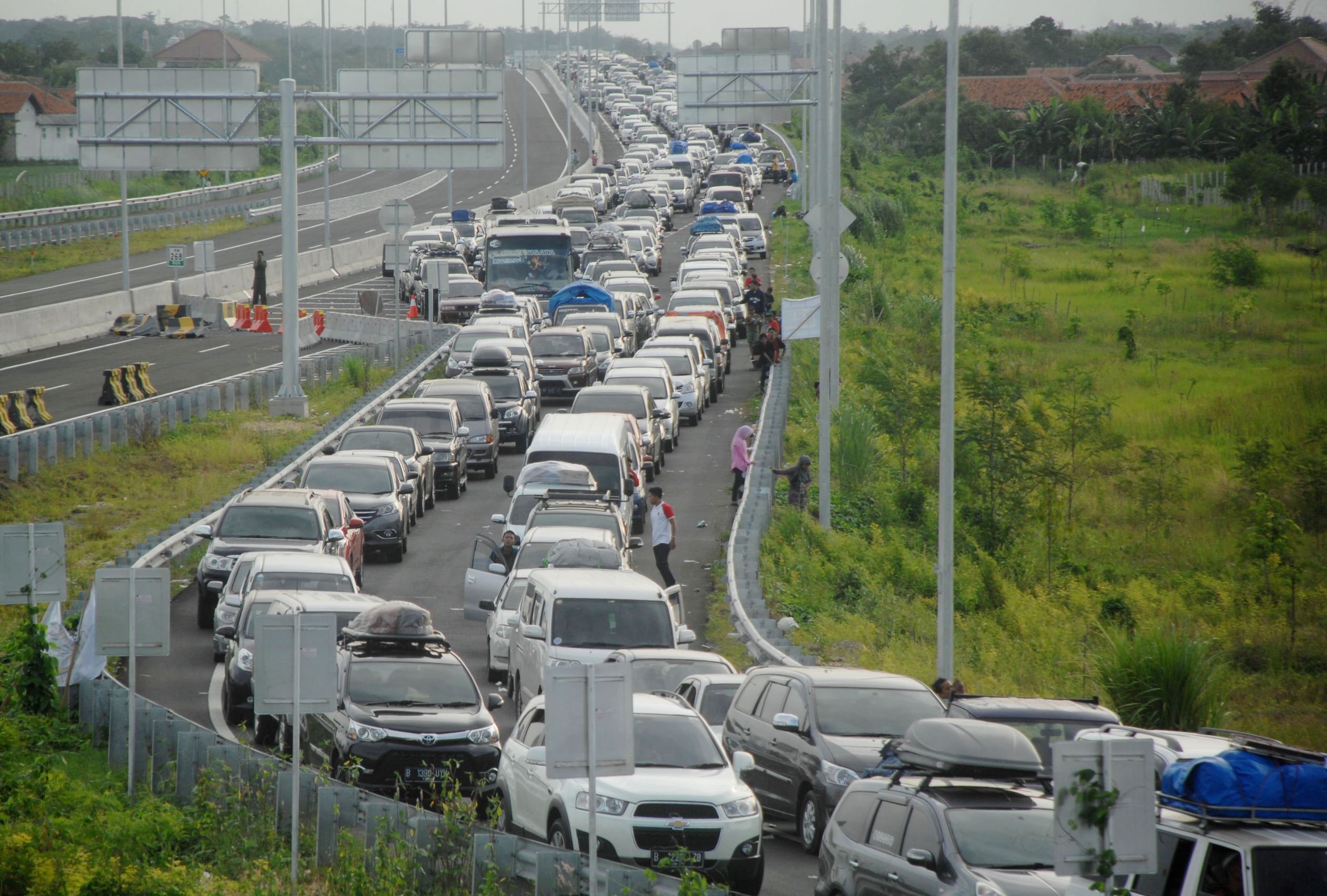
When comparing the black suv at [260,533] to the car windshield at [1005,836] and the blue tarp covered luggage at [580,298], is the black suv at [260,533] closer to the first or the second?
the car windshield at [1005,836]

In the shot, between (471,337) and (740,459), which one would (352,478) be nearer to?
(740,459)

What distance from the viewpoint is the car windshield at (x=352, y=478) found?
82.1ft

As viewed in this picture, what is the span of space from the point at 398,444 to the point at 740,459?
6.15 metres

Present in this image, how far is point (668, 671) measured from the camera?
15.9m

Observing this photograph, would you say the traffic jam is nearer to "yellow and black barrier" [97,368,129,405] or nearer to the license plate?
the license plate

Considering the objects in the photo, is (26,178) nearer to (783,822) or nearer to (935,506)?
(935,506)

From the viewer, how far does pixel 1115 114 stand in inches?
4254

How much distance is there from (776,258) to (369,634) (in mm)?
56809

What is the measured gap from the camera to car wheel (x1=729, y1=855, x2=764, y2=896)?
11476 millimetres

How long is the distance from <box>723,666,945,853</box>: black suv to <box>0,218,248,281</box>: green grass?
54162mm

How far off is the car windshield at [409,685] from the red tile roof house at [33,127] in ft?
337

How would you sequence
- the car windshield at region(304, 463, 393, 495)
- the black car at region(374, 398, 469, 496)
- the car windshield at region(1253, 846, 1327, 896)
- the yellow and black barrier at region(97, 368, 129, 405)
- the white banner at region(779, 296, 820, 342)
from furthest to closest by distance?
the yellow and black barrier at region(97, 368, 129, 405)
the black car at region(374, 398, 469, 496)
the white banner at region(779, 296, 820, 342)
the car windshield at region(304, 463, 393, 495)
the car windshield at region(1253, 846, 1327, 896)

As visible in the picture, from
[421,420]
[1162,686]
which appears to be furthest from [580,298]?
[1162,686]

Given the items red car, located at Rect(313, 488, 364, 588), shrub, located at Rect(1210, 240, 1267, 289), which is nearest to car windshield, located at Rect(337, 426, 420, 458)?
red car, located at Rect(313, 488, 364, 588)
